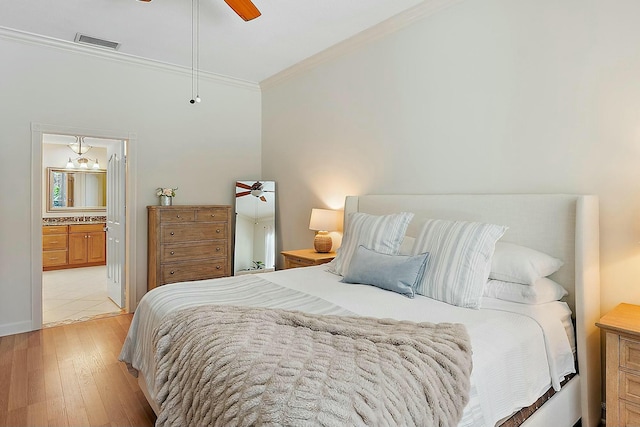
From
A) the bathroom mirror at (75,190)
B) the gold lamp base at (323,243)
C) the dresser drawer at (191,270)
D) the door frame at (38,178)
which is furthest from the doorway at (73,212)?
the gold lamp base at (323,243)

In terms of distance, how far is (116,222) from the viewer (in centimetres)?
444

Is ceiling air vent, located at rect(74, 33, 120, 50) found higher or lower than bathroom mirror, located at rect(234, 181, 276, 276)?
higher

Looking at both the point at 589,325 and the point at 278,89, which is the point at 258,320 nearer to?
the point at 589,325

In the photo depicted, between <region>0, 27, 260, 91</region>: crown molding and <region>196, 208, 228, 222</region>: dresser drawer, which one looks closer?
<region>0, 27, 260, 91</region>: crown molding

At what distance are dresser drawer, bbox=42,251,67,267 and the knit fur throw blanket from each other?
20.7 ft

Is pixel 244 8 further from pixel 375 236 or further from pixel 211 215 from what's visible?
pixel 211 215

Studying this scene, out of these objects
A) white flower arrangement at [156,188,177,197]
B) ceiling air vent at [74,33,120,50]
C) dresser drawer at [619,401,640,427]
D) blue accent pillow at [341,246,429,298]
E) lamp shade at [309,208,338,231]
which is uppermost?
ceiling air vent at [74,33,120,50]

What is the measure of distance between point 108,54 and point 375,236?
11.1 ft

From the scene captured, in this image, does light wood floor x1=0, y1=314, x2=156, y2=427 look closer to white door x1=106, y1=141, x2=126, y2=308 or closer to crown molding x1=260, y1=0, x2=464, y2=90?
white door x1=106, y1=141, x2=126, y2=308

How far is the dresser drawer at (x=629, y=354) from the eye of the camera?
1.65 m

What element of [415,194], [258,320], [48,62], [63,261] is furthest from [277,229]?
[63,261]

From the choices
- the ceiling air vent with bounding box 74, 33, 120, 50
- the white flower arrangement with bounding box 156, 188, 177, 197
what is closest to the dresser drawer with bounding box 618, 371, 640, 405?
the white flower arrangement with bounding box 156, 188, 177, 197

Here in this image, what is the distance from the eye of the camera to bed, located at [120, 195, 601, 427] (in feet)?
4.99

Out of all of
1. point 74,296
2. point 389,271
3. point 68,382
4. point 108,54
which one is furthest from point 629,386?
point 74,296
